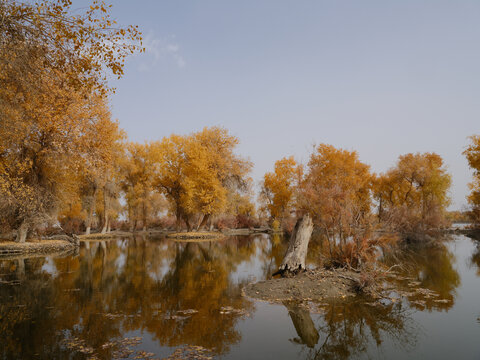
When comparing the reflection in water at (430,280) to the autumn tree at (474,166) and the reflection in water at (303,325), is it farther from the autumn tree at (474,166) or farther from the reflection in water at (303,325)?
the autumn tree at (474,166)

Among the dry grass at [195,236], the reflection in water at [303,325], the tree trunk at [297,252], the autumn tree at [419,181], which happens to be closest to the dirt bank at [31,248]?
the dry grass at [195,236]

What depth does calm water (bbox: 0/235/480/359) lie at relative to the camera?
243 inches

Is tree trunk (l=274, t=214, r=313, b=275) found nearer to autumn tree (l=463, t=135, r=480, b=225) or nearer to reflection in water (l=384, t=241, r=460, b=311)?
reflection in water (l=384, t=241, r=460, b=311)

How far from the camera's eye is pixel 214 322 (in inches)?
301

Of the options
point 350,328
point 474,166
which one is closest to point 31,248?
point 350,328

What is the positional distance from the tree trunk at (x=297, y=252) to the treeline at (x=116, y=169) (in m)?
0.91

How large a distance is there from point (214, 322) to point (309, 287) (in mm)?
4138

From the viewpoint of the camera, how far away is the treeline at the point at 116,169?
9570 millimetres

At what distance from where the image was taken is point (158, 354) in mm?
5879

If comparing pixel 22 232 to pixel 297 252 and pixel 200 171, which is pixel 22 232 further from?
pixel 297 252

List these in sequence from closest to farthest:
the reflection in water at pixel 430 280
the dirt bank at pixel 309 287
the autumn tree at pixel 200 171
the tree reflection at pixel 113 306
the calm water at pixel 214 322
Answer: the calm water at pixel 214 322 < the tree reflection at pixel 113 306 < the reflection in water at pixel 430 280 < the dirt bank at pixel 309 287 < the autumn tree at pixel 200 171

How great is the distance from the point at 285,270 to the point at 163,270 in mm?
6519

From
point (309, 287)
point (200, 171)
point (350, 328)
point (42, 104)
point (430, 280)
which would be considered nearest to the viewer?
point (350, 328)

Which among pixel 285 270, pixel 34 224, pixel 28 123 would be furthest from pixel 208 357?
pixel 34 224
